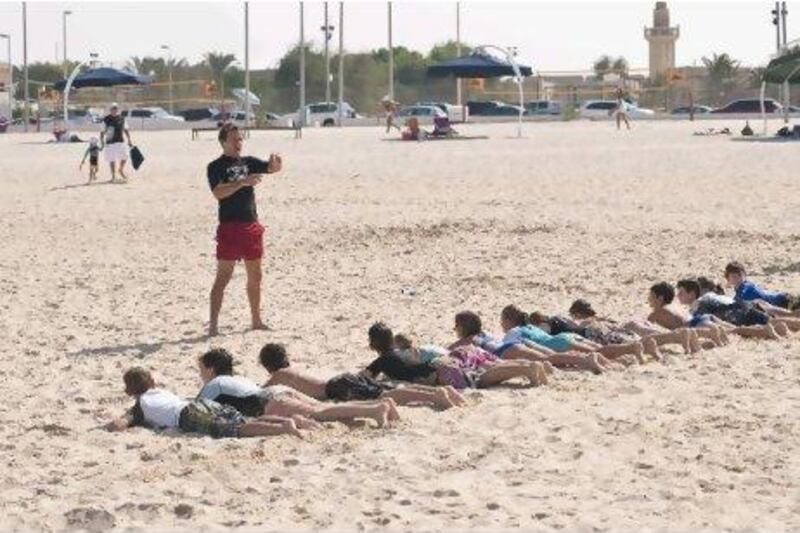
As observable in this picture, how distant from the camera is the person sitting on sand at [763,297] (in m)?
11.2

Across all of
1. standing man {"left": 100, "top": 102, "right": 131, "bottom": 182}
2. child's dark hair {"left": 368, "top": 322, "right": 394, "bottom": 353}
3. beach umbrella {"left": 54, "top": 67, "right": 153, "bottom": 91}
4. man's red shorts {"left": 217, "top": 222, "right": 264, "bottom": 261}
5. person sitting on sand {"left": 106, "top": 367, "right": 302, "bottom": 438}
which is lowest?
person sitting on sand {"left": 106, "top": 367, "right": 302, "bottom": 438}

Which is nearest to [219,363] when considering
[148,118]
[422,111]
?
[422,111]

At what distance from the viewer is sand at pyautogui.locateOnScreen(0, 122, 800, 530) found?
6.67 m

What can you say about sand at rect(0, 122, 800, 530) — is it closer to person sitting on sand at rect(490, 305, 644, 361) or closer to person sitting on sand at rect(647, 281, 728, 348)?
person sitting on sand at rect(647, 281, 728, 348)

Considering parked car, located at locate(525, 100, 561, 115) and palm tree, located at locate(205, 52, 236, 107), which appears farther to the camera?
palm tree, located at locate(205, 52, 236, 107)

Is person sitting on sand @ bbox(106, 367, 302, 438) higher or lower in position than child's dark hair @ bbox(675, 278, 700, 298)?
lower

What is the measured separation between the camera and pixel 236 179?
11.2 meters

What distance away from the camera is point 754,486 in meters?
6.80

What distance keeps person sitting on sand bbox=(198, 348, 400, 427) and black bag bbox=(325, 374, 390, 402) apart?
250 mm

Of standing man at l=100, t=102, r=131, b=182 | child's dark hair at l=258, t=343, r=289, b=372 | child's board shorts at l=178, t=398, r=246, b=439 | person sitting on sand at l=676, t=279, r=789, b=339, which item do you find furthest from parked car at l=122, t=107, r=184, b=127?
child's board shorts at l=178, t=398, r=246, b=439

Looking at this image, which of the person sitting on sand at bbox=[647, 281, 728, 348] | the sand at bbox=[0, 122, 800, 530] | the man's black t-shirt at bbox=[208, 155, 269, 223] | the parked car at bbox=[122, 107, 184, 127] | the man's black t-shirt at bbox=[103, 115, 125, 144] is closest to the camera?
the sand at bbox=[0, 122, 800, 530]

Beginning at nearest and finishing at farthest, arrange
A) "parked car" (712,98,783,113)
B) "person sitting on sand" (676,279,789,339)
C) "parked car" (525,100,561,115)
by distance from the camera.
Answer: "person sitting on sand" (676,279,789,339) → "parked car" (712,98,783,113) → "parked car" (525,100,561,115)

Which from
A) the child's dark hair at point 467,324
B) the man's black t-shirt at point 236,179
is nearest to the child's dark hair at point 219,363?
the child's dark hair at point 467,324

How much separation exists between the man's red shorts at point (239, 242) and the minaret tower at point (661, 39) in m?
96.0
